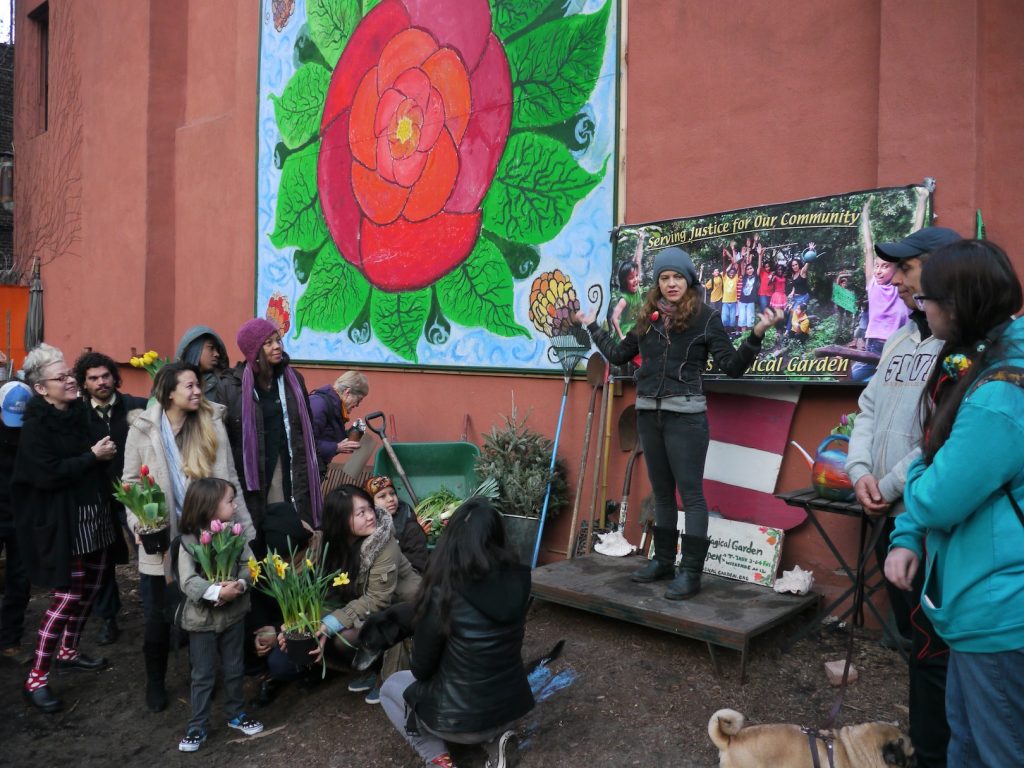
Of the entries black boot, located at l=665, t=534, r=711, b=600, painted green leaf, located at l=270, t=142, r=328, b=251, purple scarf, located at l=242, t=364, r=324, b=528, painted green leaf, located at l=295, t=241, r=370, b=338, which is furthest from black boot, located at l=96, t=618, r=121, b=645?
painted green leaf, located at l=270, t=142, r=328, b=251

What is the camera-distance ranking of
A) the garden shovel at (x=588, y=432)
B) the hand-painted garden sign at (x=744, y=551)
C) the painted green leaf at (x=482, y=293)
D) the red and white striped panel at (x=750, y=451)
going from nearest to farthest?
the hand-painted garden sign at (x=744, y=551) → the red and white striped panel at (x=750, y=451) → the garden shovel at (x=588, y=432) → the painted green leaf at (x=482, y=293)

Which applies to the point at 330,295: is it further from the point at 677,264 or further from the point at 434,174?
the point at 677,264

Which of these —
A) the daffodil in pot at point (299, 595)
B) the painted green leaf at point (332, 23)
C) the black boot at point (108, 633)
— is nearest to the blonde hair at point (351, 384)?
the black boot at point (108, 633)

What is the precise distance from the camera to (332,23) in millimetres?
8422

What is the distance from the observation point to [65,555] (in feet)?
14.7

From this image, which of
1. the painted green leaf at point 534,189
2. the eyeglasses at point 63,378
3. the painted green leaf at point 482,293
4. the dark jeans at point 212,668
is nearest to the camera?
the dark jeans at point 212,668

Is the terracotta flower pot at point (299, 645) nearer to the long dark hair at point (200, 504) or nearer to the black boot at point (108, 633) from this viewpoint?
the long dark hair at point (200, 504)

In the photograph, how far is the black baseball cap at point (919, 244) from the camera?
308cm

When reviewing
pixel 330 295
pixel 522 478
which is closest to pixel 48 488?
pixel 522 478

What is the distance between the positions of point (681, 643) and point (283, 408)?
271cm

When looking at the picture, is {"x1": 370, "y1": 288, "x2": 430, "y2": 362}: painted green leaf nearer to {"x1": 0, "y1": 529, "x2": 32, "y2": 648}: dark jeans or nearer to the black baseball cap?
{"x1": 0, "y1": 529, "x2": 32, "y2": 648}: dark jeans

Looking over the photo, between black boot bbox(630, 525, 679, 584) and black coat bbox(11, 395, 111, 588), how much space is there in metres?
→ 3.26

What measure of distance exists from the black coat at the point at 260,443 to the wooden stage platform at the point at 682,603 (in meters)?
1.56

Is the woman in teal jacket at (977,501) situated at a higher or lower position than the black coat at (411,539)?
higher
